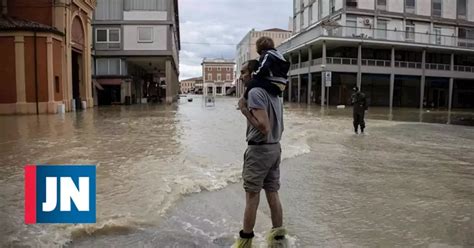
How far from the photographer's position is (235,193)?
646 cm

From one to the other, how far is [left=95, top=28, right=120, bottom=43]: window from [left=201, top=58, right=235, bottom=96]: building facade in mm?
86275

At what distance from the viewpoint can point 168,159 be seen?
9.23 metres

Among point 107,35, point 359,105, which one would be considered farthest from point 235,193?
point 107,35

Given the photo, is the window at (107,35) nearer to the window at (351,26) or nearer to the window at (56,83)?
the window at (56,83)

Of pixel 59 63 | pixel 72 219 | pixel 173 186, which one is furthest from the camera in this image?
pixel 59 63

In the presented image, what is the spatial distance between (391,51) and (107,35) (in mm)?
28434

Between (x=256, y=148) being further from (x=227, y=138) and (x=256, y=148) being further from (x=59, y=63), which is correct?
(x=59, y=63)

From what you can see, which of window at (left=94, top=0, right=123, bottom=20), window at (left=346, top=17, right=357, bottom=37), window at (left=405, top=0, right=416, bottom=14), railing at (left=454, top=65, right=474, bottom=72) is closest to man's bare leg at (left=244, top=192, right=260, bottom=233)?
window at (left=346, top=17, right=357, bottom=37)

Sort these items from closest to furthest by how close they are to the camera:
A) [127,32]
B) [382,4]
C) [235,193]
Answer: [235,193], [127,32], [382,4]

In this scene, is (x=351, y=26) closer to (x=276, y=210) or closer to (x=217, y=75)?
(x=276, y=210)

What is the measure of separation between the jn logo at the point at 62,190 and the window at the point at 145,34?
39.5 meters

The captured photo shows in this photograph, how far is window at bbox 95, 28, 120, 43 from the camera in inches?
1636

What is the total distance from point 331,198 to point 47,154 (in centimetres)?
659

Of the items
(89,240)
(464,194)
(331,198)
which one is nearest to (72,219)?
(89,240)
